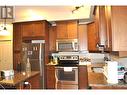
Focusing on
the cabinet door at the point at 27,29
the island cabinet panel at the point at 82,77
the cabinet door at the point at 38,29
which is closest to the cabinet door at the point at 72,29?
the cabinet door at the point at 38,29

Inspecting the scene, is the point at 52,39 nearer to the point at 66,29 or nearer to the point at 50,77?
the point at 66,29

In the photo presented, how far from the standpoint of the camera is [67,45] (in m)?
6.10

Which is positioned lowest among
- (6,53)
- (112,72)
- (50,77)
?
(50,77)

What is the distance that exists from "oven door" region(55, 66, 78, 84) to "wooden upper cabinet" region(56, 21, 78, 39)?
1.10 meters

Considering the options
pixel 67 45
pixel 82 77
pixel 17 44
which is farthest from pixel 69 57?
pixel 17 44

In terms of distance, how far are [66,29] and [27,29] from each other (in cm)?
125

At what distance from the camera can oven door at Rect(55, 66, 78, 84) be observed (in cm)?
565

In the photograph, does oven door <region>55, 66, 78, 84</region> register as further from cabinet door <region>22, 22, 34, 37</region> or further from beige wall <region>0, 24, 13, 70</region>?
beige wall <region>0, 24, 13, 70</region>

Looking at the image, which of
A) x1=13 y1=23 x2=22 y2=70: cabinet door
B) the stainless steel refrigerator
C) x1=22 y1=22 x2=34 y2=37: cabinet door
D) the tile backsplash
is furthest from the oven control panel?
x1=13 y1=23 x2=22 y2=70: cabinet door

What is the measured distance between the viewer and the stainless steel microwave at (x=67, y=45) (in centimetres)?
605

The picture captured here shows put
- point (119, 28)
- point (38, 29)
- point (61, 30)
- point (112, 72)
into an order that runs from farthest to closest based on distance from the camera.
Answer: point (61, 30), point (38, 29), point (112, 72), point (119, 28)

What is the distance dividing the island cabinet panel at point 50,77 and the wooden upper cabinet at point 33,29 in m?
1.05

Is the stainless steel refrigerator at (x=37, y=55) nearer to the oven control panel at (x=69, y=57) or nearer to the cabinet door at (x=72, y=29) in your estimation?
the oven control panel at (x=69, y=57)

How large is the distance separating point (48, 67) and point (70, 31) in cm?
137
